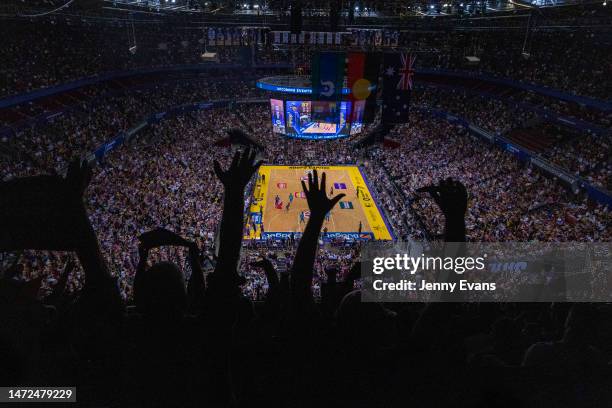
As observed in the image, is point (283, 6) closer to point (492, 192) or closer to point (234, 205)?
point (492, 192)

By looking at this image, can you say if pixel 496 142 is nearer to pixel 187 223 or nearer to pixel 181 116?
pixel 187 223

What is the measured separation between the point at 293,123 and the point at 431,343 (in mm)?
26663

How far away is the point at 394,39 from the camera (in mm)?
35062

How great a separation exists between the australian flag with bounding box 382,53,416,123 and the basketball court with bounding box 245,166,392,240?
5.97 metres

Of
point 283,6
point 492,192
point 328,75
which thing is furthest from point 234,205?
point 283,6

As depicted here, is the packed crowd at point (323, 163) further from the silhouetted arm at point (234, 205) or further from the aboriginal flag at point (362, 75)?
the silhouetted arm at point (234, 205)

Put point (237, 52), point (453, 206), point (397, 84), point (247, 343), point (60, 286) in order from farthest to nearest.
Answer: point (237, 52)
point (397, 84)
point (60, 286)
point (453, 206)
point (247, 343)

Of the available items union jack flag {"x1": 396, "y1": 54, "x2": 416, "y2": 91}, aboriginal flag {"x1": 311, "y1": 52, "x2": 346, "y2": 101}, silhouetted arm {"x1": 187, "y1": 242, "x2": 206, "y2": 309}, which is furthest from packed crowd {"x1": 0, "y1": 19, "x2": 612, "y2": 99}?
silhouetted arm {"x1": 187, "y1": 242, "x2": 206, "y2": 309}

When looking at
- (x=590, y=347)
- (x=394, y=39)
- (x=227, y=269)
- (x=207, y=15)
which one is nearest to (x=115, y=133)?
(x=207, y=15)

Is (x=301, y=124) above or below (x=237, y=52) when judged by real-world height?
below

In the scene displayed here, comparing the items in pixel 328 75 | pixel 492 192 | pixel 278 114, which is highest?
pixel 328 75

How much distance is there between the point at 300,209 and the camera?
82.9 feet

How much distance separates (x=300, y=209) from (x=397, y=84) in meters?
9.80

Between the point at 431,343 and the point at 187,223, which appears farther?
the point at 187,223
